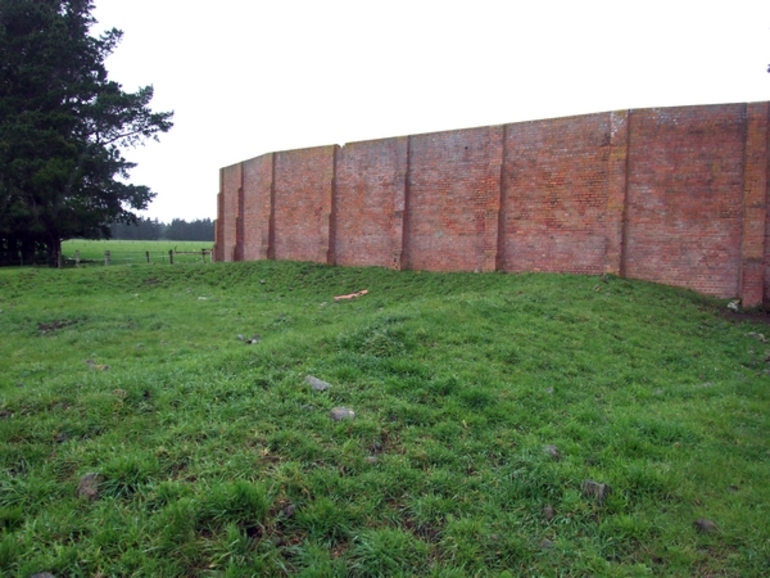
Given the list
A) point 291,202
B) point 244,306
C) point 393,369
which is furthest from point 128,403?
point 291,202

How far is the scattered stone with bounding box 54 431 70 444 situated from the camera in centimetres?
393

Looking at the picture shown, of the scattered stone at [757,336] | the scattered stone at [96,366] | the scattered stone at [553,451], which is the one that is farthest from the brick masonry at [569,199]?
the scattered stone at [96,366]

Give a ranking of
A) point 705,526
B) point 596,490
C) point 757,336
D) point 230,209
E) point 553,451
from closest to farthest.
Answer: point 705,526 < point 596,490 < point 553,451 < point 757,336 < point 230,209

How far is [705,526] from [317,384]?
10.7ft

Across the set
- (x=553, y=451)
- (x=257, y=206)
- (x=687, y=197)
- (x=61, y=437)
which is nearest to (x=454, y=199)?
(x=687, y=197)

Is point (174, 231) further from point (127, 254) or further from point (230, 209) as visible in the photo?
point (230, 209)

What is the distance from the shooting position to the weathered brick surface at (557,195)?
1343cm

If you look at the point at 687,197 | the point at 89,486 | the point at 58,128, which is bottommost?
the point at 89,486

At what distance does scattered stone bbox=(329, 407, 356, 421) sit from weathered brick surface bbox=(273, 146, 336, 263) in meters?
14.1

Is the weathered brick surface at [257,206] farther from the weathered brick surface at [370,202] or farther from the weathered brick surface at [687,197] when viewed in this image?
the weathered brick surface at [687,197]

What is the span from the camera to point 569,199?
13.8 m

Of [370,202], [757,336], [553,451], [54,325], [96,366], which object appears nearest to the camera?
[553,451]

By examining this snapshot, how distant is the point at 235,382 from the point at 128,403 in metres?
0.93

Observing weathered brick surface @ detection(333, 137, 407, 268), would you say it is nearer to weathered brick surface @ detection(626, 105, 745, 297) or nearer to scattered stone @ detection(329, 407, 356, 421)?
weathered brick surface @ detection(626, 105, 745, 297)
